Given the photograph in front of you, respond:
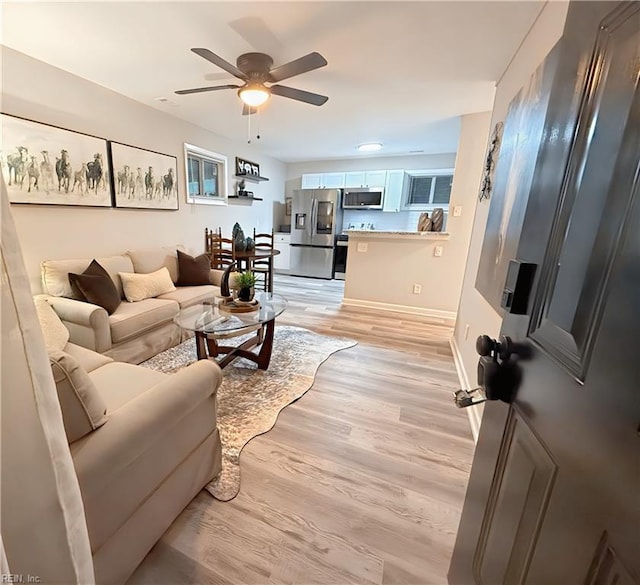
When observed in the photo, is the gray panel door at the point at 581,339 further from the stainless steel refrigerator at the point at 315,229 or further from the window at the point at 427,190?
the stainless steel refrigerator at the point at 315,229

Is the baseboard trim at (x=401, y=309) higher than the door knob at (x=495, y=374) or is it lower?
lower

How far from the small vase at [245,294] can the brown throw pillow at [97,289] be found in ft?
3.66

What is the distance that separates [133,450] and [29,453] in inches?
17.0

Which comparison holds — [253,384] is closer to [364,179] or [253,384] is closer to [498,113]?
[498,113]

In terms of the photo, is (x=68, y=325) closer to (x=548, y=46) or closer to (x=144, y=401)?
(x=144, y=401)

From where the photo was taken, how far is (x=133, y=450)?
0.97m

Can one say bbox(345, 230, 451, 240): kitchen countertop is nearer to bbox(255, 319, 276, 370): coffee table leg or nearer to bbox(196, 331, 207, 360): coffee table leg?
bbox(255, 319, 276, 370): coffee table leg

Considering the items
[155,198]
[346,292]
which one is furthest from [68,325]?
[346,292]

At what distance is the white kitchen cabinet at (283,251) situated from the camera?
652 cm

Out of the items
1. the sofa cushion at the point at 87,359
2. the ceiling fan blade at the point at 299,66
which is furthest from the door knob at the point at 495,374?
the ceiling fan blade at the point at 299,66

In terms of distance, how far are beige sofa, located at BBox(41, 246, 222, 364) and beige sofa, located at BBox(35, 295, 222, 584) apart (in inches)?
36.2

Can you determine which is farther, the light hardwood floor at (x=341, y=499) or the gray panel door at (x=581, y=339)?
the light hardwood floor at (x=341, y=499)

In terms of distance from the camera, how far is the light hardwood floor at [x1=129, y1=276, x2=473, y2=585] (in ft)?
3.70

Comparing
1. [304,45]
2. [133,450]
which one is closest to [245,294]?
[133,450]
